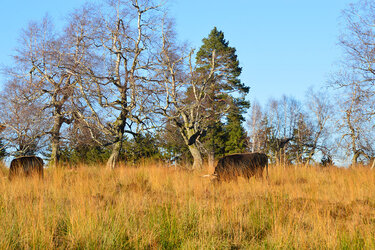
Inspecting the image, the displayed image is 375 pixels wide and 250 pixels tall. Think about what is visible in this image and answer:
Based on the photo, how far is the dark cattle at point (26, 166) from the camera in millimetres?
11227

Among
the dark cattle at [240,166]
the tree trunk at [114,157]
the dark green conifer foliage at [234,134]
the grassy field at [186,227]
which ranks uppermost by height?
the dark green conifer foliage at [234,134]

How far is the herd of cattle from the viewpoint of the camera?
1042 centimetres

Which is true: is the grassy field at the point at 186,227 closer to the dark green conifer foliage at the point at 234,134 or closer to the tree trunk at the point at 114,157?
the tree trunk at the point at 114,157

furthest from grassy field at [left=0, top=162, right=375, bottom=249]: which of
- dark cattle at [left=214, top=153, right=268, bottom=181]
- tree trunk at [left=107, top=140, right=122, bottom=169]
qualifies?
tree trunk at [left=107, top=140, right=122, bottom=169]

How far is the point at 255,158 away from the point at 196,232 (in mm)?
6636

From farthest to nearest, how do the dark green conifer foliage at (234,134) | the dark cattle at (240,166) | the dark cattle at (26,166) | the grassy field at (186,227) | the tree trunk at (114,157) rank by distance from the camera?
the dark green conifer foliage at (234,134) → the tree trunk at (114,157) → the dark cattle at (26,166) → the dark cattle at (240,166) → the grassy field at (186,227)

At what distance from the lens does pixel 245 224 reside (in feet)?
18.0

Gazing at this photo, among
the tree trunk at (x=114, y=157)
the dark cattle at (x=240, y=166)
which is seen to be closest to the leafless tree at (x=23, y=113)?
the tree trunk at (x=114, y=157)

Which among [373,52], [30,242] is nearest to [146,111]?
[373,52]

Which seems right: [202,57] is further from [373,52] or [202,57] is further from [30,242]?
[30,242]

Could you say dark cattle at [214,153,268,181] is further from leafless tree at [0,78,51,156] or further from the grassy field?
leafless tree at [0,78,51,156]

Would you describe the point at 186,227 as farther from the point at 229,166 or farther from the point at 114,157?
the point at 114,157

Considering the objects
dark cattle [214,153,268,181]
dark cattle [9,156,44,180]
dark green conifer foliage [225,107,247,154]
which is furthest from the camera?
dark green conifer foliage [225,107,247,154]

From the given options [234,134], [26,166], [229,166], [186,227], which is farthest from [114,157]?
[234,134]
